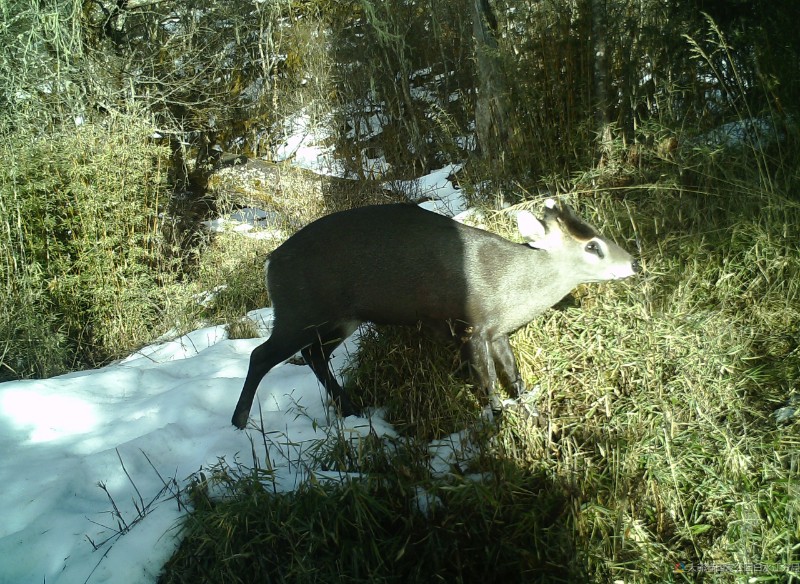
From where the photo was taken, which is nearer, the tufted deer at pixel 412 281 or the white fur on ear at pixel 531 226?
the tufted deer at pixel 412 281

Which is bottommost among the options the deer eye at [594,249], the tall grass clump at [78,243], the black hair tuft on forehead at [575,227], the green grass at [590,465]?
the green grass at [590,465]

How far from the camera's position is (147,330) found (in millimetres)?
7109

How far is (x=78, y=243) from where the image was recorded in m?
6.92

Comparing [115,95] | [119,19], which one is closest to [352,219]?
[115,95]

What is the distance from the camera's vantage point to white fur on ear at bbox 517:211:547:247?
4.16 metres

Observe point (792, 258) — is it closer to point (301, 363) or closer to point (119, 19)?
point (301, 363)

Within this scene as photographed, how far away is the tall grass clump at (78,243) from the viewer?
6.35 metres

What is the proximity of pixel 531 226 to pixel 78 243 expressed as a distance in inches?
201

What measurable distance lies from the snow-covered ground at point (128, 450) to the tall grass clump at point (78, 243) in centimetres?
169

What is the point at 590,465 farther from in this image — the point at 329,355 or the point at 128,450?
the point at 128,450

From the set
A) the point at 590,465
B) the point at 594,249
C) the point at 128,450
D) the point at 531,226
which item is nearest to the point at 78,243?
the point at 128,450

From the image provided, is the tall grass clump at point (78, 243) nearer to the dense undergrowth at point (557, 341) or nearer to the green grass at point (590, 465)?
the dense undergrowth at point (557, 341)

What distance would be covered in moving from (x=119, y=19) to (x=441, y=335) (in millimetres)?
8678

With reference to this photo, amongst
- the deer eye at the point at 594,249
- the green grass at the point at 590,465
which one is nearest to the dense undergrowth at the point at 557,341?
the green grass at the point at 590,465
